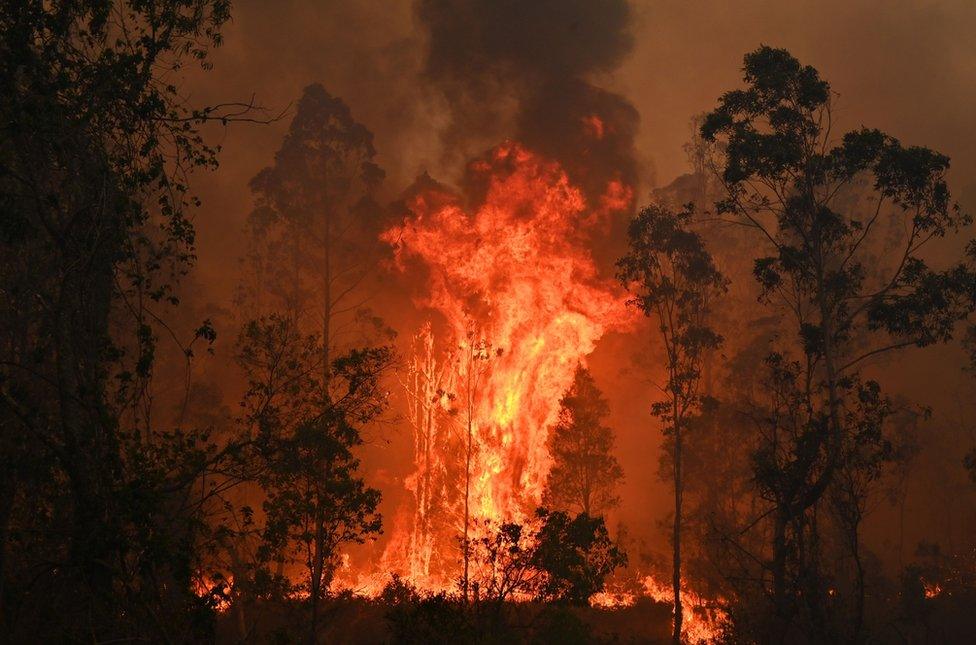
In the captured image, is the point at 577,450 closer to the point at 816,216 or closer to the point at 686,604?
the point at 686,604

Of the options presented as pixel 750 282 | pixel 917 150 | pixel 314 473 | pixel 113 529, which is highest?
pixel 750 282

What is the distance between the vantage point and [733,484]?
131ft

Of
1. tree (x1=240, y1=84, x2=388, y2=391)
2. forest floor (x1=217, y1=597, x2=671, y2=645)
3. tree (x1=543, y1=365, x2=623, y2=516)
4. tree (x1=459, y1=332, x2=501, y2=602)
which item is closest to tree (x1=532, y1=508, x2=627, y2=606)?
forest floor (x1=217, y1=597, x2=671, y2=645)

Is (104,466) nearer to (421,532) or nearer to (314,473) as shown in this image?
(314,473)

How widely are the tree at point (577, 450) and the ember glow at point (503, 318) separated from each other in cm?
75

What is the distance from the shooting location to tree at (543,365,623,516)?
36.9 m

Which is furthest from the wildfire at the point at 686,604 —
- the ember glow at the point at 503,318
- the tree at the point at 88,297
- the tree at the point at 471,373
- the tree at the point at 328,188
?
the tree at the point at 88,297

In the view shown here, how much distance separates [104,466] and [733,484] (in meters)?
36.2

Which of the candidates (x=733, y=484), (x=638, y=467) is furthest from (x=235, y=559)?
(x=638, y=467)

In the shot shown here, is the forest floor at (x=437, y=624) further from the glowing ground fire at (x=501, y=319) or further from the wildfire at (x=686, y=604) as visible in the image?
the glowing ground fire at (x=501, y=319)

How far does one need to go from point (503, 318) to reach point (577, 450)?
7.85 metres

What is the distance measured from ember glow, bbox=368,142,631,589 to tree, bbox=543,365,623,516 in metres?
0.75

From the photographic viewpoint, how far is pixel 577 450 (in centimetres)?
3719

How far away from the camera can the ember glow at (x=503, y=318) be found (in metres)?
37.0
